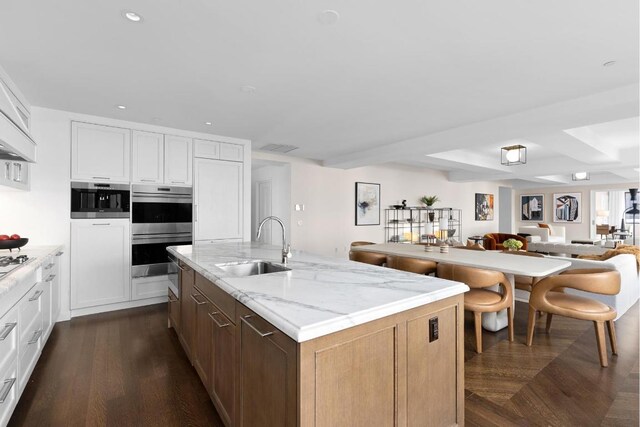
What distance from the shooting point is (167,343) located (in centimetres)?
297

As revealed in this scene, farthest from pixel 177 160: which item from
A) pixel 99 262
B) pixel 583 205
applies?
pixel 583 205

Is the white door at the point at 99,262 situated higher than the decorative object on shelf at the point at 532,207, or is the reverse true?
the decorative object on shelf at the point at 532,207

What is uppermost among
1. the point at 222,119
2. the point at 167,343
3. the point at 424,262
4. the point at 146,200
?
the point at 222,119

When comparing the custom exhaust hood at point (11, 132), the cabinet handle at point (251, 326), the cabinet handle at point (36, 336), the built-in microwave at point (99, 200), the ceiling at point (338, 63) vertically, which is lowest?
the cabinet handle at point (36, 336)

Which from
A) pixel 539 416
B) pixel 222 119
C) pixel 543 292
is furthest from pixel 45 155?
pixel 543 292

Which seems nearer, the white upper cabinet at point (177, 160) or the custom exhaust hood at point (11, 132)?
the custom exhaust hood at point (11, 132)

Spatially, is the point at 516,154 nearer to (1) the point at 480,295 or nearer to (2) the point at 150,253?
(1) the point at 480,295

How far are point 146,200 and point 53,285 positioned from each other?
1.37 meters

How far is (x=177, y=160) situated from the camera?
14.3 feet

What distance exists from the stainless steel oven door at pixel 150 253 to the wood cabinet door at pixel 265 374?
2.98 meters

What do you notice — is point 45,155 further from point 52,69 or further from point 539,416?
point 539,416

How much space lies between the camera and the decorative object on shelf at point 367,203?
7480 mm

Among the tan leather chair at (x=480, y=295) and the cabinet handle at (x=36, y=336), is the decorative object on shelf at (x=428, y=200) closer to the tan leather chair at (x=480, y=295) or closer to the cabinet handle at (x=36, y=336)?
the tan leather chair at (x=480, y=295)

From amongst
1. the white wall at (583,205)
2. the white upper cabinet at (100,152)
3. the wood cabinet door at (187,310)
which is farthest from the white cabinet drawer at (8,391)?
the white wall at (583,205)
